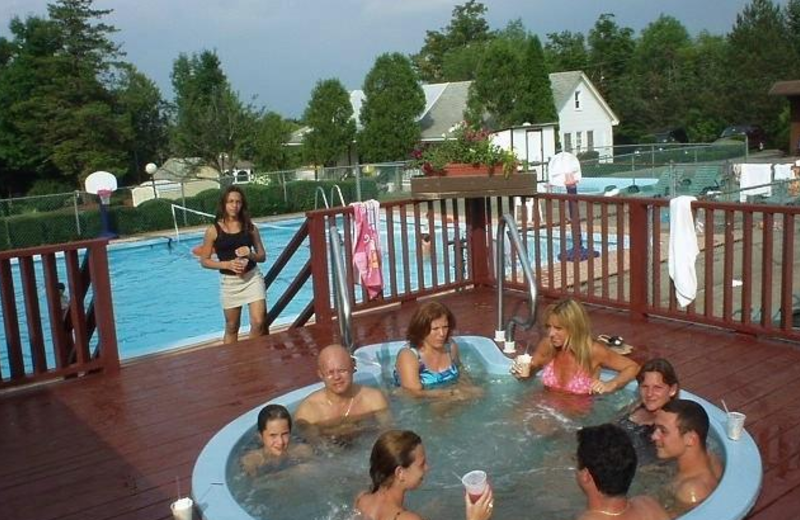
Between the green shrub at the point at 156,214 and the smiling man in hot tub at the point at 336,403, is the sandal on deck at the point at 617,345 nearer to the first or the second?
the smiling man in hot tub at the point at 336,403

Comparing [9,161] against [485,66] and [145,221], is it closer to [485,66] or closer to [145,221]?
[145,221]

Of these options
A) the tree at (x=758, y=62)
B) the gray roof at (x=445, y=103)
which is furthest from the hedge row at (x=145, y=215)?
the tree at (x=758, y=62)

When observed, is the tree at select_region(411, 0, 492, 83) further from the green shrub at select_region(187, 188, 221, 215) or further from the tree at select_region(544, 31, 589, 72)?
the green shrub at select_region(187, 188, 221, 215)

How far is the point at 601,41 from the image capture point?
5588cm

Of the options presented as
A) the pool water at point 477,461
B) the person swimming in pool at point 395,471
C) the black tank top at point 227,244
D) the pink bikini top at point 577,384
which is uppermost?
the black tank top at point 227,244

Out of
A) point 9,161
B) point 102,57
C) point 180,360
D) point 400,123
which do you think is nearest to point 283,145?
point 400,123

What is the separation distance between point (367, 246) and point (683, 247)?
7.35 ft

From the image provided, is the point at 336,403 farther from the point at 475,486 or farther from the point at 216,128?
the point at 216,128

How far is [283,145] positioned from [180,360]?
26793mm

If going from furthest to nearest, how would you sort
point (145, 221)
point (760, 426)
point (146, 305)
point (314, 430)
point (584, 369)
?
point (145, 221), point (146, 305), point (584, 369), point (314, 430), point (760, 426)

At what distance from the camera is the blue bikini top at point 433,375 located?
4.76 metres

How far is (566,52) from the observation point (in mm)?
53875

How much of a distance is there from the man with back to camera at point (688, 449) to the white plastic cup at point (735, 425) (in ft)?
0.92

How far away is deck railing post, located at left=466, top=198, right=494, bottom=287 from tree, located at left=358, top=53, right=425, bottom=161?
24109 mm
